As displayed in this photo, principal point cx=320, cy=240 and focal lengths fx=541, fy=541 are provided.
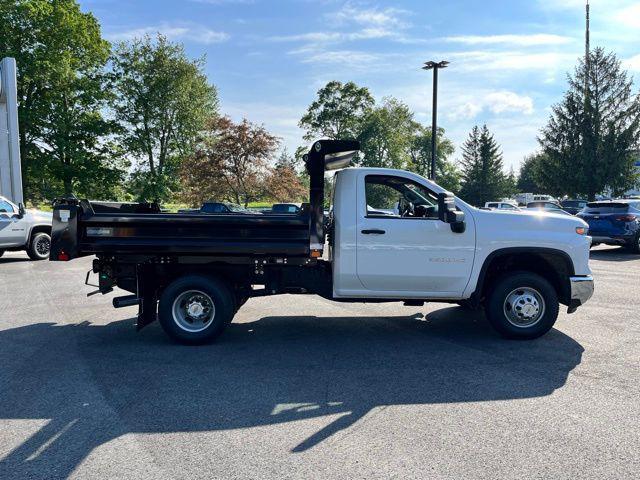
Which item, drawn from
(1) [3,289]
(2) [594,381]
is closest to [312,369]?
(2) [594,381]

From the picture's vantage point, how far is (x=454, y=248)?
6.29 meters

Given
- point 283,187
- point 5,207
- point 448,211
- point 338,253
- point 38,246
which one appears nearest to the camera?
point 448,211

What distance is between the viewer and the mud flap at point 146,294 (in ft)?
20.9

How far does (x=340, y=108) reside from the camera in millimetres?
51938


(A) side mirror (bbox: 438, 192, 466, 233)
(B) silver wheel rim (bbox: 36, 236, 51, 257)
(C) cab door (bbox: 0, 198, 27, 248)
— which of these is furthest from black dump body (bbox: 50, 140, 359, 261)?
(B) silver wheel rim (bbox: 36, 236, 51, 257)

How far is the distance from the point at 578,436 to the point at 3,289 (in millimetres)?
9983

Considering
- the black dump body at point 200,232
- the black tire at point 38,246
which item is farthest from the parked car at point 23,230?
the black dump body at point 200,232

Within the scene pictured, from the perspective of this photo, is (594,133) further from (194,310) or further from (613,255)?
(194,310)

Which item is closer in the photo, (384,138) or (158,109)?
(158,109)

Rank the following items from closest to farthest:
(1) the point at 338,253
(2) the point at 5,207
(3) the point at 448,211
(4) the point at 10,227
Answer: (3) the point at 448,211 → (1) the point at 338,253 → (4) the point at 10,227 → (2) the point at 5,207

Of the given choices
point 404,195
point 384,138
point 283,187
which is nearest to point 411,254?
point 404,195

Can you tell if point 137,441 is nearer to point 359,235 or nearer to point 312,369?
point 312,369

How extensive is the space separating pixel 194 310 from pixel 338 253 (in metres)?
1.82

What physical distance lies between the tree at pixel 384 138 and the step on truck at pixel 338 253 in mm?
43466
